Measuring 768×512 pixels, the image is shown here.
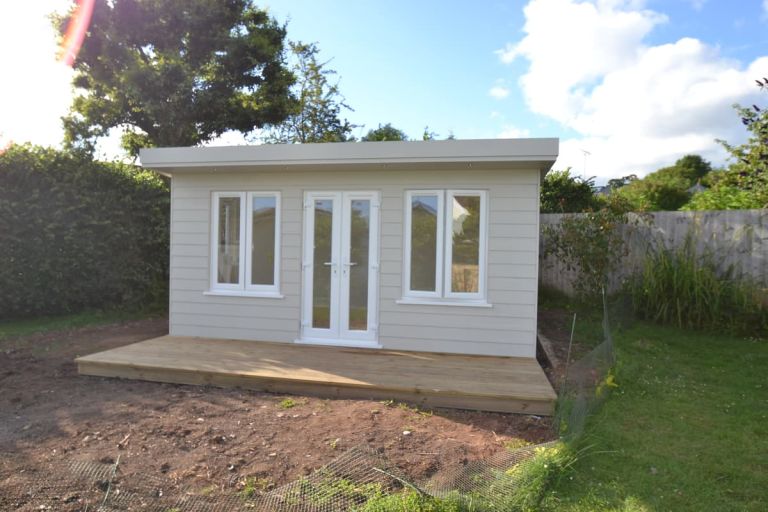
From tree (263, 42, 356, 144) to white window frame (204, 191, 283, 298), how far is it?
37.6 feet

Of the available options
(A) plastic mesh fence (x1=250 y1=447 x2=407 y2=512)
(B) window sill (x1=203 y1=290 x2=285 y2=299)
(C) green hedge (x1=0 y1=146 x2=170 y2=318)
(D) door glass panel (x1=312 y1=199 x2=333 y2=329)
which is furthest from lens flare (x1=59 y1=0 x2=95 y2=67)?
(A) plastic mesh fence (x1=250 y1=447 x2=407 y2=512)

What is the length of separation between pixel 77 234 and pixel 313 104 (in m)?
11.0

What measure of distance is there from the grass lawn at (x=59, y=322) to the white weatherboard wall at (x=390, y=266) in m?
2.65

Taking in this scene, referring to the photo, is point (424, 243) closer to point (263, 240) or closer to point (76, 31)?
point (263, 240)

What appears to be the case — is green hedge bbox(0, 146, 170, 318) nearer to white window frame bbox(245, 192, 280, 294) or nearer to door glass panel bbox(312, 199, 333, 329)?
white window frame bbox(245, 192, 280, 294)

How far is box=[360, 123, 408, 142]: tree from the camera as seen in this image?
1845 centimetres

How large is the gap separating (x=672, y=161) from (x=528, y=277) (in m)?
49.2

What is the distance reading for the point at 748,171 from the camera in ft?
28.7

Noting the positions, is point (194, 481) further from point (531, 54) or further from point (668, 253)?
point (531, 54)

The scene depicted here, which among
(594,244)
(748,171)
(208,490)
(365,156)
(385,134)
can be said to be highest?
(385,134)

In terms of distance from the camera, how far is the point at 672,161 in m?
46.4

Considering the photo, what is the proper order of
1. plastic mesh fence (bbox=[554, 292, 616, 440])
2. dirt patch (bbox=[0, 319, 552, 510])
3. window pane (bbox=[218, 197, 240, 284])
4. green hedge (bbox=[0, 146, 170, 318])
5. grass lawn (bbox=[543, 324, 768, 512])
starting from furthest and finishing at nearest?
green hedge (bbox=[0, 146, 170, 318]) < window pane (bbox=[218, 197, 240, 284]) < plastic mesh fence (bbox=[554, 292, 616, 440]) < dirt patch (bbox=[0, 319, 552, 510]) < grass lawn (bbox=[543, 324, 768, 512])

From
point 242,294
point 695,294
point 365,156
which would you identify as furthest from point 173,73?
A: point 695,294

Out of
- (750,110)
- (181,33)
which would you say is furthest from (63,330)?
(750,110)
